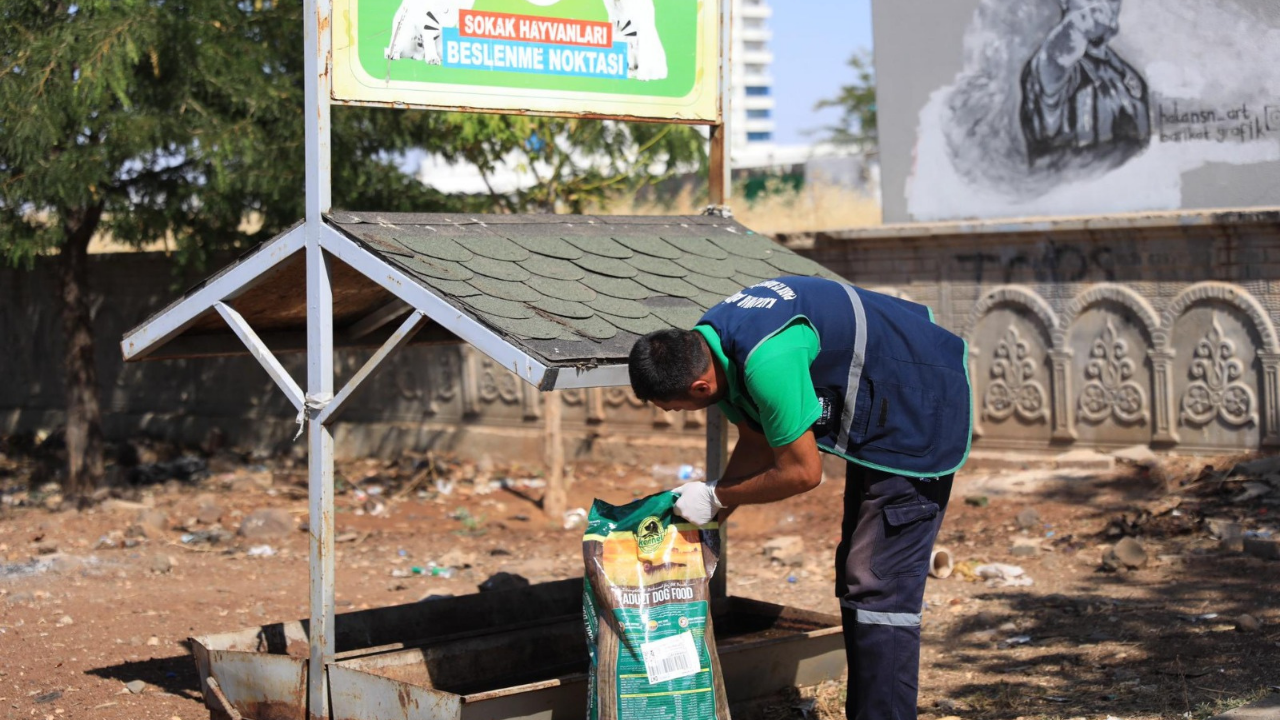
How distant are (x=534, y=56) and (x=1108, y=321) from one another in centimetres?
638

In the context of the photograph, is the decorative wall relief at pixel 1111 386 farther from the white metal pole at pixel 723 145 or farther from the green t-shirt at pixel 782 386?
the green t-shirt at pixel 782 386

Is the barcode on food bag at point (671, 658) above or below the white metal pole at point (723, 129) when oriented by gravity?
below

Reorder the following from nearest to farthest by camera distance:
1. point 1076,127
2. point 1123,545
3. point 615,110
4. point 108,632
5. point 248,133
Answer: point 615,110
point 108,632
point 1123,545
point 248,133
point 1076,127

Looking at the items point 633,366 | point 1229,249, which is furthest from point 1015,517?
point 633,366

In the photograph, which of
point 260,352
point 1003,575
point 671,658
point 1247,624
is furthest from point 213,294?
point 1003,575

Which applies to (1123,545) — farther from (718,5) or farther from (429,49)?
(429,49)

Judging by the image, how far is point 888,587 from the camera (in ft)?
13.1

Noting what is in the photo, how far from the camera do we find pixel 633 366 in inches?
149

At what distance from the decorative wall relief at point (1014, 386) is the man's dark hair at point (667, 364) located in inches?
293

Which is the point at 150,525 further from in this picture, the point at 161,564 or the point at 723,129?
the point at 723,129

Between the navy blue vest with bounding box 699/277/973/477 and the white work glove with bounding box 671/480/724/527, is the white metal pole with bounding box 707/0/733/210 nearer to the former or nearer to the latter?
the navy blue vest with bounding box 699/277/973/477

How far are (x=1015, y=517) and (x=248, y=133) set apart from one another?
6.33 m

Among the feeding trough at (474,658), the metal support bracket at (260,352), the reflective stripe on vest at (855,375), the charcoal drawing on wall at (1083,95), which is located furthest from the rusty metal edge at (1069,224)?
the metal support bracket at (260,352)

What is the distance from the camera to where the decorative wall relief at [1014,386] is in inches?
417
